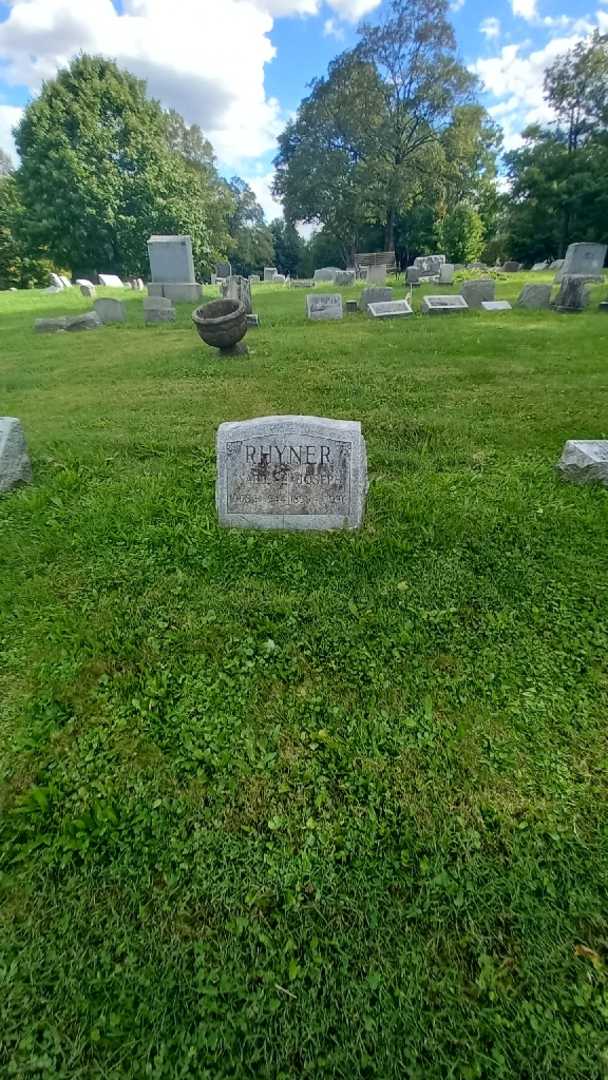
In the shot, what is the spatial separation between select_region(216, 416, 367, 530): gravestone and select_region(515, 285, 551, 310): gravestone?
10603 millimetres

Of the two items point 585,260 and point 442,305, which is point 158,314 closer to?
point 442,305

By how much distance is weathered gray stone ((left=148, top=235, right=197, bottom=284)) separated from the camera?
1683 centimetres

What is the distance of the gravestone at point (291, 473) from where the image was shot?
3.11 m

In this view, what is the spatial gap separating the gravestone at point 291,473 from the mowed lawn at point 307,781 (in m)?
0.14

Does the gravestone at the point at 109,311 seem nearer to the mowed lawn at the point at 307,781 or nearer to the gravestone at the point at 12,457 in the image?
the gravestone at the point at 12,457

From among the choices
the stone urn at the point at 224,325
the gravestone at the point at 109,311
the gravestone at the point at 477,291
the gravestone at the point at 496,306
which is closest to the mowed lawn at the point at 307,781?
the stone urn at the point at 224,325

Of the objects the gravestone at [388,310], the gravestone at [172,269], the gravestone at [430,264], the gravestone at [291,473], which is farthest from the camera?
the gravestone at [430,264]

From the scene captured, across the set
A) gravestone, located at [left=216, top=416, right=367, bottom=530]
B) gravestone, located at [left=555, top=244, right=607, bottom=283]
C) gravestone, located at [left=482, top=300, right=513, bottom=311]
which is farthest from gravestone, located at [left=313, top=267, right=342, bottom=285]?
gravestone, located at [left=216, top=416, right=367, bottom=530]

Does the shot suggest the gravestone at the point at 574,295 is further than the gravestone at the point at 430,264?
No

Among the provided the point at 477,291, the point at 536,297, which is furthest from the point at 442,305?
the point at 536,297

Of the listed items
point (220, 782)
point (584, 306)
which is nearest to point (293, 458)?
point (220, 782)

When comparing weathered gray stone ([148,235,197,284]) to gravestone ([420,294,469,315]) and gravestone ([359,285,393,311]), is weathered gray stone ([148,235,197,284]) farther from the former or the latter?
gravestone ([420,294,469,315])

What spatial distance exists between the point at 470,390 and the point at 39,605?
500cm

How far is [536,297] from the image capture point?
1133 cm
